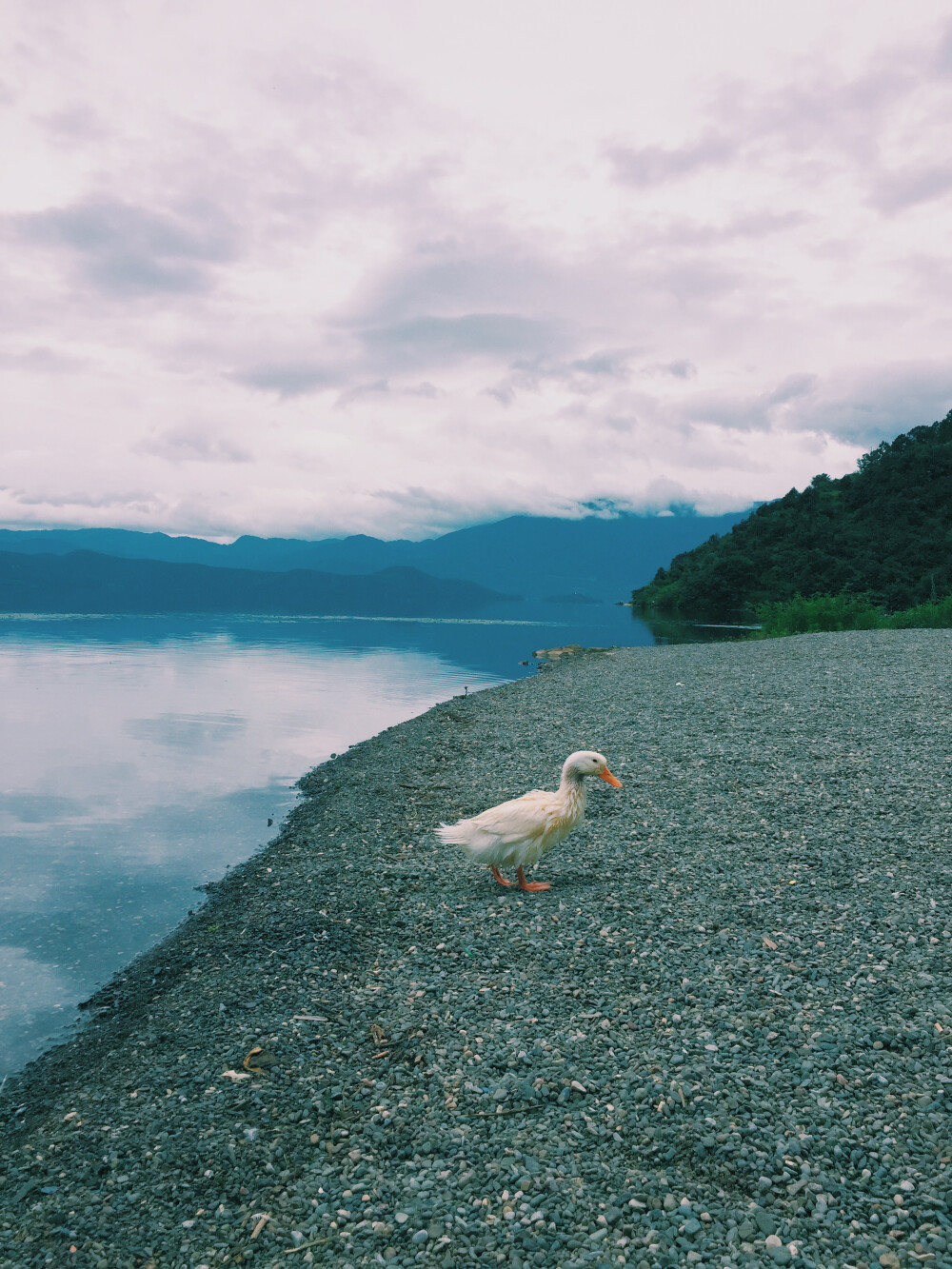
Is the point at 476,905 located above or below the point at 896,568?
below

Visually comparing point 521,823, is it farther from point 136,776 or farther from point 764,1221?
point 136,776

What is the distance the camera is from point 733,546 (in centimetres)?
9344

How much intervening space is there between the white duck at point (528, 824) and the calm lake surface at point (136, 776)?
433cm

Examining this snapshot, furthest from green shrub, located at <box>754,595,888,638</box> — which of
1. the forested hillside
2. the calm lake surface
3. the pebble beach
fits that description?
the pebble beach

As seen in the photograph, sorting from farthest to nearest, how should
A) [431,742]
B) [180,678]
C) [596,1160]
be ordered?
[180,678], [431,742], [596,1160]

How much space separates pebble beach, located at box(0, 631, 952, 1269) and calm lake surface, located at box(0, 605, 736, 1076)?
3.27 feet

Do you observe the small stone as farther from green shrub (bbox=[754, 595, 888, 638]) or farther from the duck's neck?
green shrub (bbox=[754, 595, 888, 638])

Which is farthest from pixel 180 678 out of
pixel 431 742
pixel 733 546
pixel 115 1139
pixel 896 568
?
pixel 733 546

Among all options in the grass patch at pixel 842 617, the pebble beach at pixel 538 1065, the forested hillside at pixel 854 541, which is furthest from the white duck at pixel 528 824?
the forested hillside at pixel 854 541

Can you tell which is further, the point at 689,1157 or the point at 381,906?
the point at 381,906

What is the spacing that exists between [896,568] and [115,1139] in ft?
241

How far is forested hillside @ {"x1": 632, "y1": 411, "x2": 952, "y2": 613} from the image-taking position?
66.6 m

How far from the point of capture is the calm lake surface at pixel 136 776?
939 cm

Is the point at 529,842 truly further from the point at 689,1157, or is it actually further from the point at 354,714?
the point at 354,714
